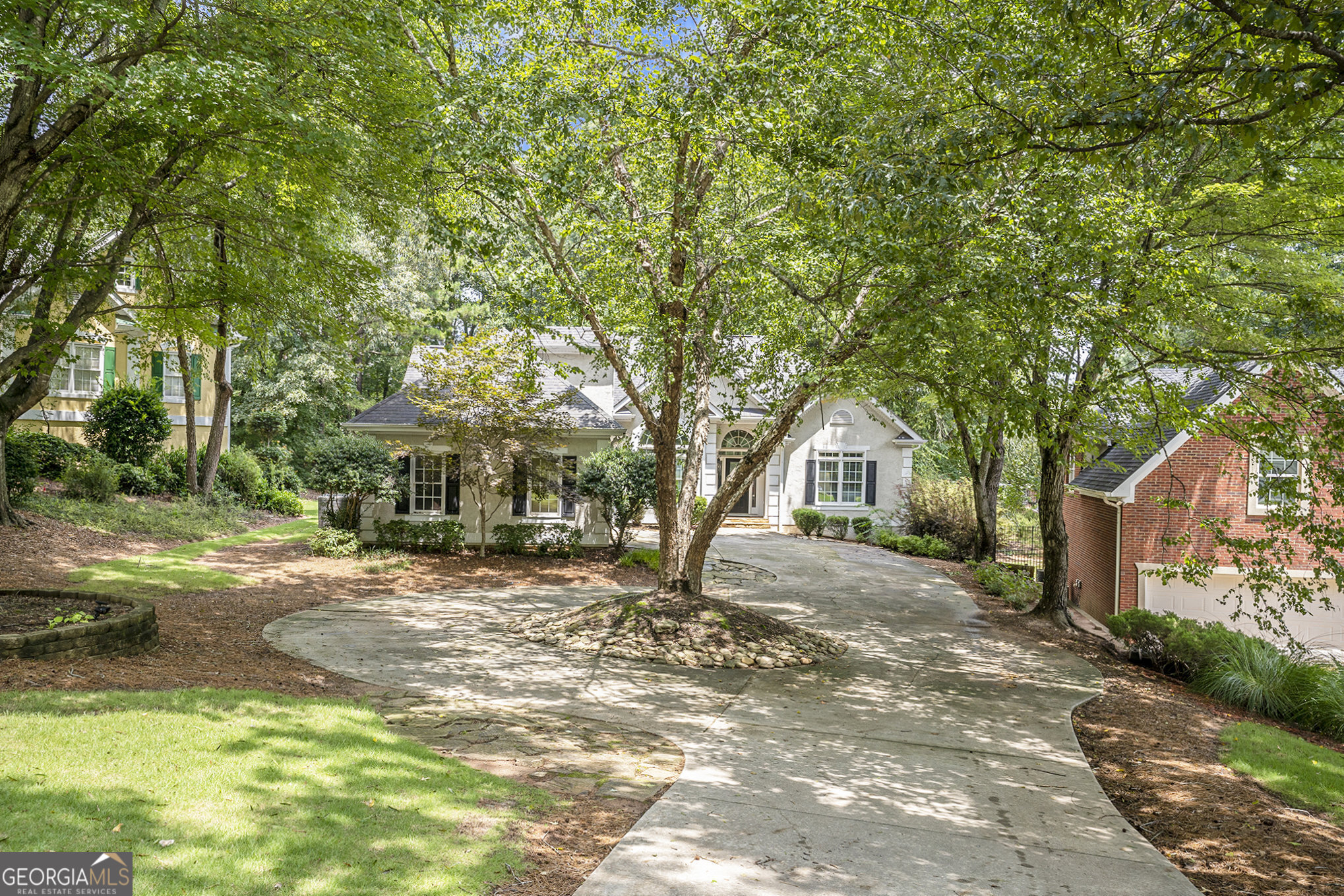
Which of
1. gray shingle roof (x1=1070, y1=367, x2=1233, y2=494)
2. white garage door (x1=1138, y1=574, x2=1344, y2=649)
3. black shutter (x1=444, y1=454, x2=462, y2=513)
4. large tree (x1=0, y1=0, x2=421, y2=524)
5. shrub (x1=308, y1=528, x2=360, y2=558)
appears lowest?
white garage door (x1=1138, y1=574, x2=1344, y2=649)

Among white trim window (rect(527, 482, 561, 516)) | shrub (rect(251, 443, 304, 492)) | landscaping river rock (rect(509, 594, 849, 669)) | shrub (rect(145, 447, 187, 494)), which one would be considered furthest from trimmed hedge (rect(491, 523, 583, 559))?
shrub (rect(251, 443, 304, 492))

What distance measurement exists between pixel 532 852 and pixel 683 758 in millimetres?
2057

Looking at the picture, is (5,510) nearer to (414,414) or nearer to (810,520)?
(414,414)

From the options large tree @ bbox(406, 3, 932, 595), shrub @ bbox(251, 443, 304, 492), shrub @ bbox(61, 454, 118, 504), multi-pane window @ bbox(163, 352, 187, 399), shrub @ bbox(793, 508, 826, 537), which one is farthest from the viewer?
shrub @ bbox(251, 443, 304, 492)

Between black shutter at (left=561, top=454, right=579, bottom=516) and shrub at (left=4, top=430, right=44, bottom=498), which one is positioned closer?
shrub at (left=4, top=430, right=44, bottom=498)

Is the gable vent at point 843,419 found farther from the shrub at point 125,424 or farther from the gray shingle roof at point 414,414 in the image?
the shrub at point 125,424

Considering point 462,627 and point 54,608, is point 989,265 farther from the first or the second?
point 54,608

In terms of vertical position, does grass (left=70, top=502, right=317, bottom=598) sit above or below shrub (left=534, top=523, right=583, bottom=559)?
below

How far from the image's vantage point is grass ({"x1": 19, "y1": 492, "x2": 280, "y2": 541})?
1616 cm

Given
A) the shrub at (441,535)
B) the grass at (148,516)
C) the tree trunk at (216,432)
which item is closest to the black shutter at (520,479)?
the shrub at (441,535)

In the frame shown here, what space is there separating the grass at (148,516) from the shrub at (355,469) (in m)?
3.52

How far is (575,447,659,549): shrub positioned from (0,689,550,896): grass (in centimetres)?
1137

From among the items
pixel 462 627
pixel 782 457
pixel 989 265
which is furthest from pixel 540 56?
pixel 782 457

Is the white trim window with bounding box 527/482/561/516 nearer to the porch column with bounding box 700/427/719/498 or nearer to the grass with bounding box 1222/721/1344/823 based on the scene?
the porch column with bounding box 700/427/719/498
